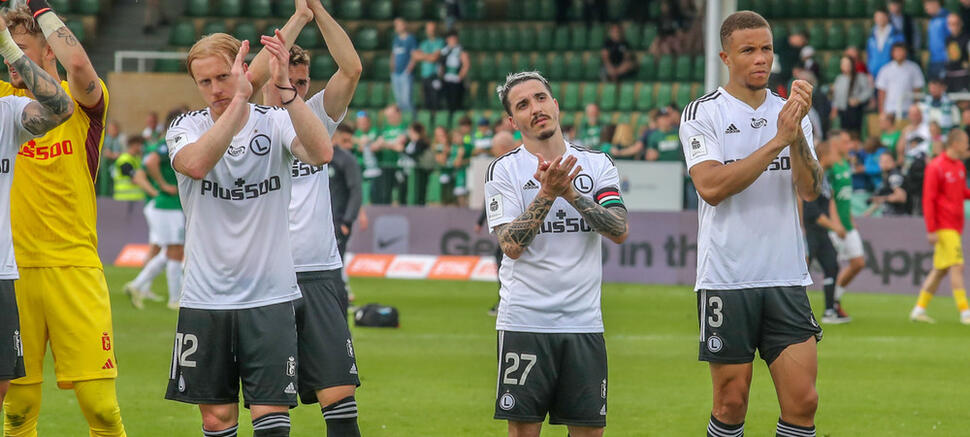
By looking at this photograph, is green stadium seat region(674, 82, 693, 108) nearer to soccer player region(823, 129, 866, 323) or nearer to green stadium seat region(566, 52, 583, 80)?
green stadium seat region(566, 52, 583, 80)

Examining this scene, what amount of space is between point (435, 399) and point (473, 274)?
37.5 ft

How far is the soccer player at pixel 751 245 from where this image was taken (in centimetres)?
654

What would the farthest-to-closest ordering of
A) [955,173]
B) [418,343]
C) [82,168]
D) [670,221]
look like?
[670,221], [955,173], [418,343], [82,168]

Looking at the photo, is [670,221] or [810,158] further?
[670,221]

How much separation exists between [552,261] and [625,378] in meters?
5.70

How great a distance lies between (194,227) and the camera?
6.14m

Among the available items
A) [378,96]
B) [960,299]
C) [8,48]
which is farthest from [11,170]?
[378,96]

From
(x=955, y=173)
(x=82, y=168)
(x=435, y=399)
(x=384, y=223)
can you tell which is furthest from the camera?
(x=384, y=223)

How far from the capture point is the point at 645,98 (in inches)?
1133

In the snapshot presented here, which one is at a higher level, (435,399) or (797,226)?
(797,226)

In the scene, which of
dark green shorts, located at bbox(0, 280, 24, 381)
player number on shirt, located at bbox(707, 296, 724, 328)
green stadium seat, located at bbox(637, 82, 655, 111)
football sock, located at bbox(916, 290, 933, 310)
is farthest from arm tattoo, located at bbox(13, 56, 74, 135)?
green stadium seat, located at bbox(637, 82, 655, 111)

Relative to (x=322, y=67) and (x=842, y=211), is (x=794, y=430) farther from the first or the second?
(x=322, y=67)

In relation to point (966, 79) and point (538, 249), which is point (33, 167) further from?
point (966, 79)

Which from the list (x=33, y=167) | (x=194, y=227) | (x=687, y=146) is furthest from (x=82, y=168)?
(x=687, y=146)
